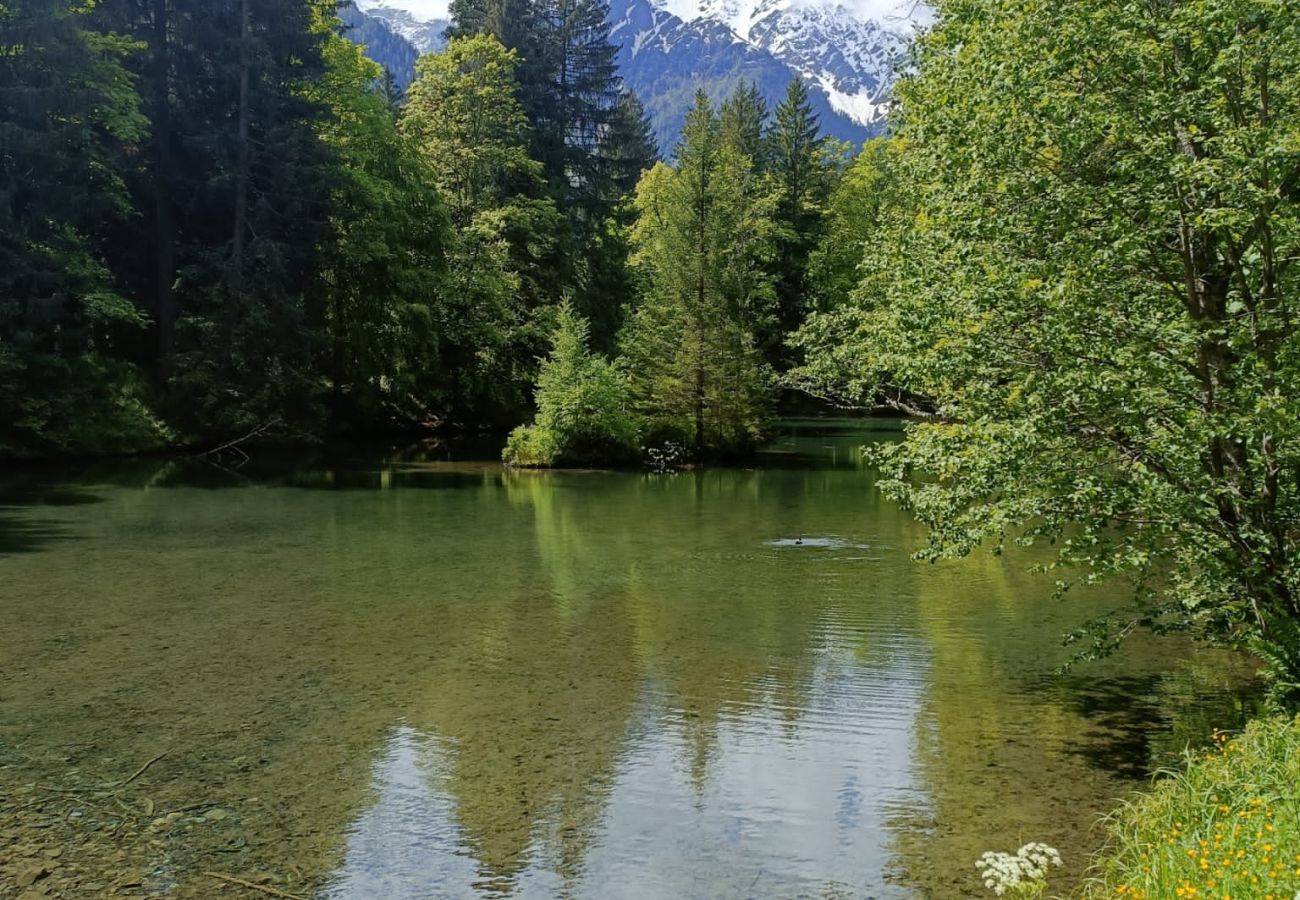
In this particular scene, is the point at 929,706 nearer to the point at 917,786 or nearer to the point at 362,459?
the point at 917,786

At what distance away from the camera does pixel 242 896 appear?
600 cm

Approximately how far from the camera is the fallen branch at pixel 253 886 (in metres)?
6.00

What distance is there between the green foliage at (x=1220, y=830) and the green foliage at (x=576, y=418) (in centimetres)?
2462

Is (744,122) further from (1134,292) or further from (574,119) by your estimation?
(1134,292)

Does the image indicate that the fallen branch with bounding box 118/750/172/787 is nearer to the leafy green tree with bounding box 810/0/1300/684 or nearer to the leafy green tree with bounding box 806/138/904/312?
the leafy green tree with bounding box 810/0/1300/684

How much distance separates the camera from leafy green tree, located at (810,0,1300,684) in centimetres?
721

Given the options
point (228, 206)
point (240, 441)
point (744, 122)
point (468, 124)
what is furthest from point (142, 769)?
point (744, 122)

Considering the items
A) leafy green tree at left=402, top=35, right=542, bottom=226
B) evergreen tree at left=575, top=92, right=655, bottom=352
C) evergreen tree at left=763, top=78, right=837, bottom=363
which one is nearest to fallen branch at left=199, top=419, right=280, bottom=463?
leafy green tree at left=402, top=35, right=542, bottom=226

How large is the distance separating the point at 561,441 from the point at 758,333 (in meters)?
22.3

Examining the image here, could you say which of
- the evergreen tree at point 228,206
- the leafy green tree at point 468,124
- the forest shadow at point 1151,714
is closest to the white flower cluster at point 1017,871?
the forest shadow at point 1151,714

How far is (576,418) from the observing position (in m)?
31.4

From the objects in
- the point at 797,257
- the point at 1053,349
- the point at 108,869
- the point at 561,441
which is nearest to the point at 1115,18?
the point at 1053,349

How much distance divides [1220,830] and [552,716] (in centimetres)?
537

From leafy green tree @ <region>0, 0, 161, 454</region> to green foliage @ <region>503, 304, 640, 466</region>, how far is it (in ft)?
38.2
